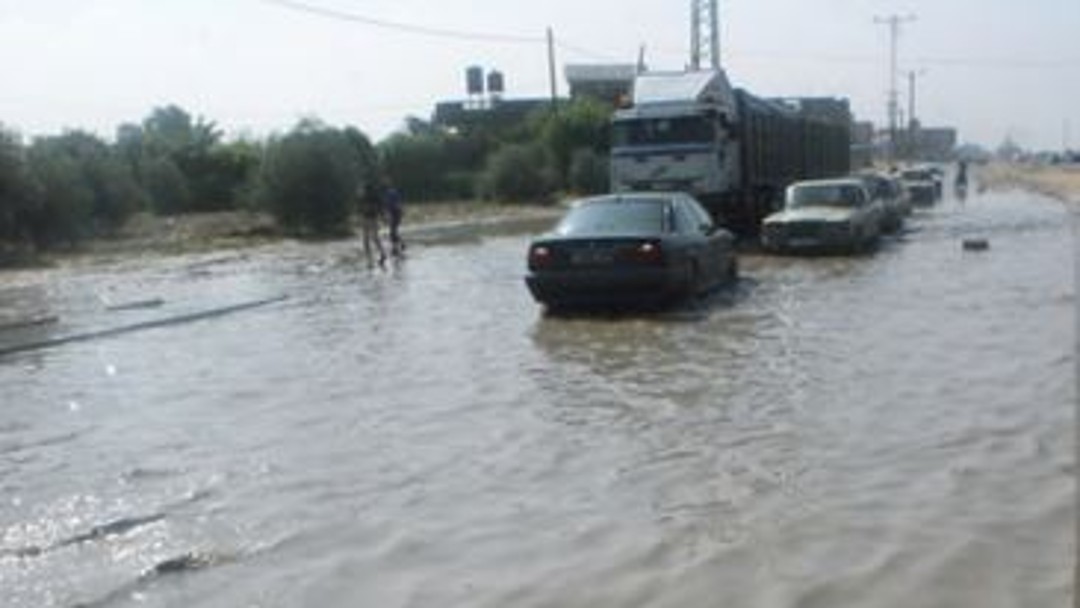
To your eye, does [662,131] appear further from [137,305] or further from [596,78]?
[596,78]

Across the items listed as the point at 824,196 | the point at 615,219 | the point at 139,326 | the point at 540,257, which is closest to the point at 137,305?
the point at 139,326

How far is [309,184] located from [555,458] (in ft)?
115

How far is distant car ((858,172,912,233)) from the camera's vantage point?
3266 centimetres

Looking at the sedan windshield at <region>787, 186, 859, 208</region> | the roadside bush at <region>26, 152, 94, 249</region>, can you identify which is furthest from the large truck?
the roadside bush at <region>26, 152, 94, 249</region>

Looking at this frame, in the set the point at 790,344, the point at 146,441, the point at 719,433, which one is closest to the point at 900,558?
the point at 719,433

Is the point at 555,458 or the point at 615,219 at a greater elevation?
the point at 615,219

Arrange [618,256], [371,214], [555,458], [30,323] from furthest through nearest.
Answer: [371,214], [30,323], [618,256], [555,458]

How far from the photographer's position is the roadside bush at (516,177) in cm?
6319

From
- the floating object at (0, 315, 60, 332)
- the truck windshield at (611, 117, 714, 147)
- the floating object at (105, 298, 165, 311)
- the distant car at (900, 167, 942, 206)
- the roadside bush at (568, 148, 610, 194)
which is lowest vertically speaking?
the distant car at (900, 167, 942, 206)

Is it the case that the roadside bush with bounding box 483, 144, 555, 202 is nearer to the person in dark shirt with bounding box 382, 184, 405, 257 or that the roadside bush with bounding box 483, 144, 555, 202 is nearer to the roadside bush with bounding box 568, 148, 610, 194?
the roadside bush with bounding box 568, 148, 610, 194

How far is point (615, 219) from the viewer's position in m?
18.1

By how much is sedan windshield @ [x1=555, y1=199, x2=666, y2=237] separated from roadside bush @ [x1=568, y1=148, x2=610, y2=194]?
150 feet

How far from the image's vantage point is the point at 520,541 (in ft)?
24.3

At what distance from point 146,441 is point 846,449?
15.2 feet
